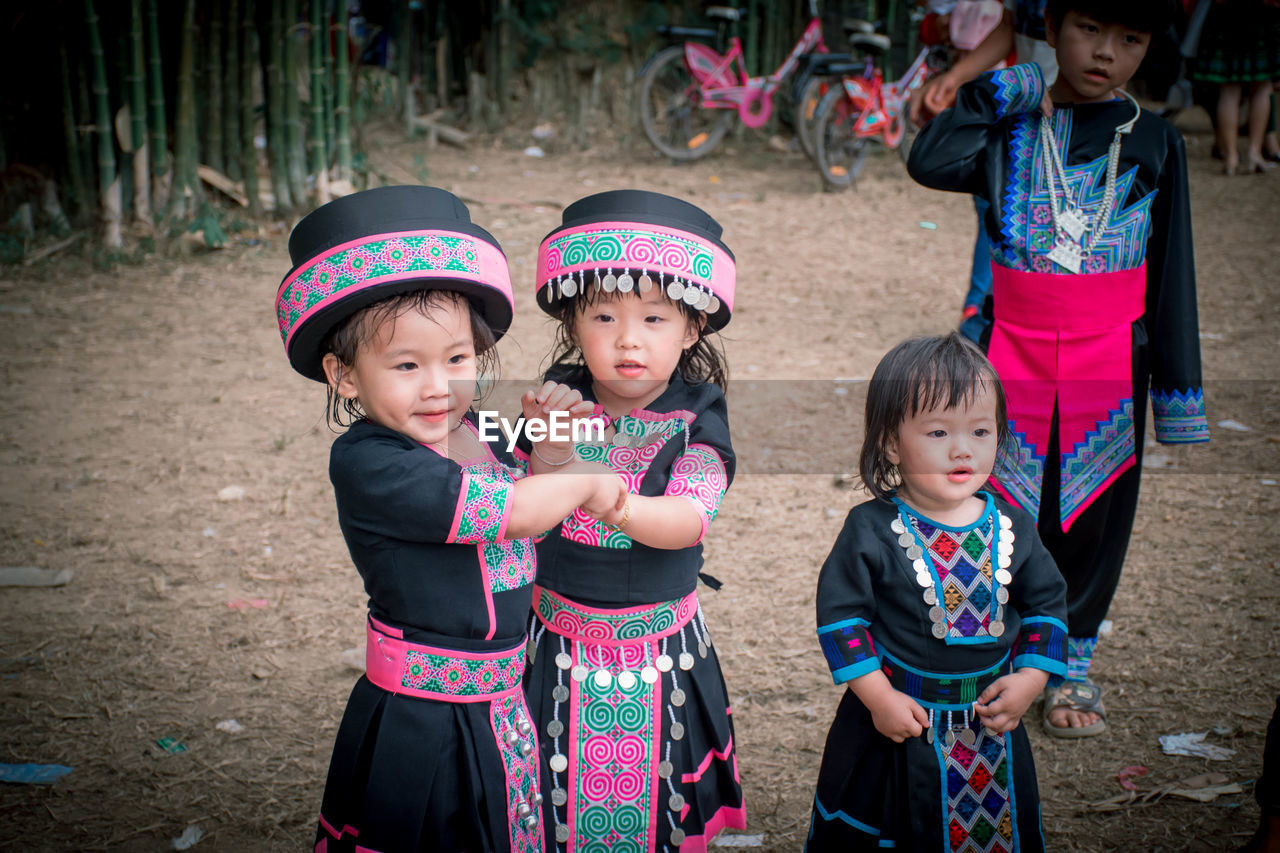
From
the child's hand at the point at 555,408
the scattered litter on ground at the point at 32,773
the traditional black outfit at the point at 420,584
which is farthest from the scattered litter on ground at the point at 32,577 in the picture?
the child's hand at the point at 555,408

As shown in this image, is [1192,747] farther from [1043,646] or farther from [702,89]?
[702,89]

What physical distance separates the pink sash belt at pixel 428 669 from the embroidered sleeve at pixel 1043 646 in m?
0.98

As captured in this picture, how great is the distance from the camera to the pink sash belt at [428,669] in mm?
1813

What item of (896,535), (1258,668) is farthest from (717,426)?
(1258,668)

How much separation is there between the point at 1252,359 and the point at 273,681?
5205 millimetres

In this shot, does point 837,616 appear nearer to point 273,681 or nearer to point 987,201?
point 987,201

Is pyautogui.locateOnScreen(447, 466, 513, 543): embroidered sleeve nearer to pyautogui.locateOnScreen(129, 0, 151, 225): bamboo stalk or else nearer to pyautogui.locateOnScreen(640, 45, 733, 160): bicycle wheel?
pyautogui.locateOnScreen(129, 0, 151, 225): bamboo stalk

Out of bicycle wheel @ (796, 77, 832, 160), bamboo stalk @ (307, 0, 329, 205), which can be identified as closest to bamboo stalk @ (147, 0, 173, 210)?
bamboo stalk @ (307, 0, 329, 205)

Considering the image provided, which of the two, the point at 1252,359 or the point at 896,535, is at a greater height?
the point at 896,535

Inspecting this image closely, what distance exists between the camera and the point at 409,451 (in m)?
1.73

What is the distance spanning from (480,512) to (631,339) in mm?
488

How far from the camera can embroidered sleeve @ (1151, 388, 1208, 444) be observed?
8.98 feet

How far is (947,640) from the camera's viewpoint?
193 cm

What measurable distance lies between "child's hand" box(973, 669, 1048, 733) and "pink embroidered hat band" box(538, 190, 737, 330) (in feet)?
2.90
